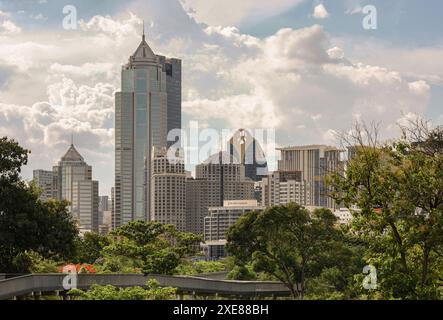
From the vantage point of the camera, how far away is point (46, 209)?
29297mm

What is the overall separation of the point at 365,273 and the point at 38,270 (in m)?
19.0

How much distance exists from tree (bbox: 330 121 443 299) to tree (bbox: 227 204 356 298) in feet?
52.7

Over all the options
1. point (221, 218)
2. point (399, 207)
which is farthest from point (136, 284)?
point (221, 218)

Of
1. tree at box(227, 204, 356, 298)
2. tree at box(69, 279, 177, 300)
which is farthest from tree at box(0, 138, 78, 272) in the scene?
tree at box(227, 204, 356, 298)

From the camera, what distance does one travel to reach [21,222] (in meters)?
27.6

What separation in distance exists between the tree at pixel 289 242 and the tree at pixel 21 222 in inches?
333

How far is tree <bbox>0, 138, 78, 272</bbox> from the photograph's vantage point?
27906mm

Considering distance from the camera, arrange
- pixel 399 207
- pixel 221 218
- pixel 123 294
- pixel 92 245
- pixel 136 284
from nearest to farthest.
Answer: pixel 399 207, pixel 123 294, pixel 136 284, pixel 92 245, pixel 221 218

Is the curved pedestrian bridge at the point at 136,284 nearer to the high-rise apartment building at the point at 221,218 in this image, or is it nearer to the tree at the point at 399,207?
the tree at the point at 399,207

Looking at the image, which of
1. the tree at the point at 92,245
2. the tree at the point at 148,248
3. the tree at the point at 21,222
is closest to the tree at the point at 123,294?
the tree at the point at 21,222

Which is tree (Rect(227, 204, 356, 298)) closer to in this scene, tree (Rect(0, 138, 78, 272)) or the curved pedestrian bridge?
the curved pedestrian bridge

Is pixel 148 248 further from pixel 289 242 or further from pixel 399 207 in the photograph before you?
pixel 399 207

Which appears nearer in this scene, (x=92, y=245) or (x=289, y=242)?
(x=289, y=242)

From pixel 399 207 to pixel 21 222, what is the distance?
15.4m
